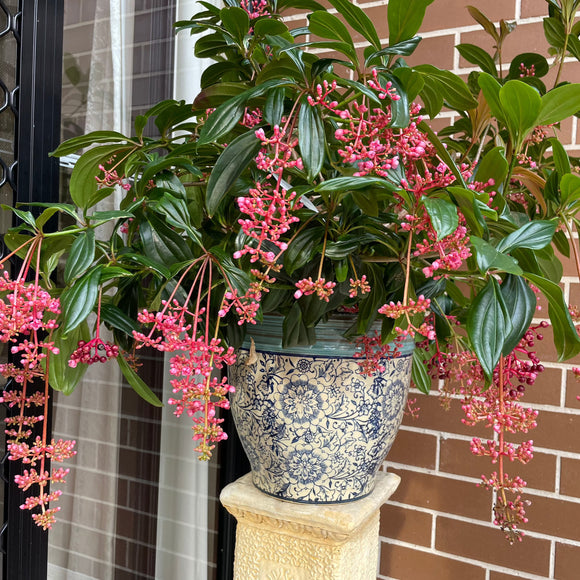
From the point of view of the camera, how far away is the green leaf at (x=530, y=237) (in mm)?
645

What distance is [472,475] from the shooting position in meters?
1.43

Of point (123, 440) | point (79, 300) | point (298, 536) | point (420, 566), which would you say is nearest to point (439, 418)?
point (420, 566)

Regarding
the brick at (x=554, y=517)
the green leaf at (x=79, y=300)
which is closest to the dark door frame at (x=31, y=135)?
the green leaf at (x=79, y=300)

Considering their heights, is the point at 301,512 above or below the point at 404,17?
below

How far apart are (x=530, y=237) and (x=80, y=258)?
503 mm

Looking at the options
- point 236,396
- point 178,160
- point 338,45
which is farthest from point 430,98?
point 236,396

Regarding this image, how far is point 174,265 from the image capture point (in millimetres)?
692

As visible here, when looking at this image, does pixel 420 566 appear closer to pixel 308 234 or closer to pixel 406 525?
pixel 406 525

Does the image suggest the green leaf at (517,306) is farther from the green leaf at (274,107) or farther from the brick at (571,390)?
the brick at (571,390)

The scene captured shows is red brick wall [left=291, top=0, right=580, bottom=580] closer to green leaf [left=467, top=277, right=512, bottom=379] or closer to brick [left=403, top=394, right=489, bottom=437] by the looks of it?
brick [left=403, top=394, right=489, bottom=437]

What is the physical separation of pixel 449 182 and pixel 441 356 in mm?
368

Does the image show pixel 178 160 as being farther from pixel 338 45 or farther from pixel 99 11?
pixel 99 11

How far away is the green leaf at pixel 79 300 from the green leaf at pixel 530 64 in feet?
2.71

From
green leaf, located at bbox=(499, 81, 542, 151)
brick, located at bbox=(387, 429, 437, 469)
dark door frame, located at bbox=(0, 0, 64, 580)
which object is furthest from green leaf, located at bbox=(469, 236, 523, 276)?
brick, located at bbox=(387, 429, 437, 469)
